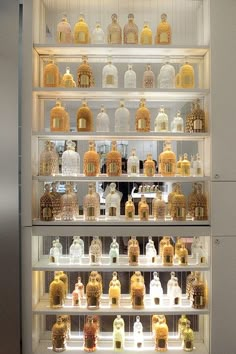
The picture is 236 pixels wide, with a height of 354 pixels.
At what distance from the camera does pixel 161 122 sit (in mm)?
2424

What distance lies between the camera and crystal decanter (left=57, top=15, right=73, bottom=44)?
238 cm

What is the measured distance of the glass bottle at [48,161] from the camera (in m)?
2.37

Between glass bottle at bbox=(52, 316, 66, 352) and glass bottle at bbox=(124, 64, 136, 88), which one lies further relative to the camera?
glass bottle at bbox=(124, 64, 136, 88)

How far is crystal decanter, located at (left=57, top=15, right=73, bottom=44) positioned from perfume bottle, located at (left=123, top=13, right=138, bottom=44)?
37 centimetres

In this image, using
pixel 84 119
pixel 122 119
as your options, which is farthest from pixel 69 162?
pixel 122 119

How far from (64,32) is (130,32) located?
44 cm

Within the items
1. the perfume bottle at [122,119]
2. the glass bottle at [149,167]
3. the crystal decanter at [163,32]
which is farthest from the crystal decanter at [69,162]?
the crystal decanter at [163,32]

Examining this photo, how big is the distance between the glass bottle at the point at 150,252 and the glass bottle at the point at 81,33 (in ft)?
4.62

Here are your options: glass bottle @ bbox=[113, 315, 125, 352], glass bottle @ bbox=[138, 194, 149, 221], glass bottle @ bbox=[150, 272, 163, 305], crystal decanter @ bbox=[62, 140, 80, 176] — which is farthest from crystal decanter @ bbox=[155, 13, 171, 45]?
glass bottle @ bbox=[113, 315, 125, 352]

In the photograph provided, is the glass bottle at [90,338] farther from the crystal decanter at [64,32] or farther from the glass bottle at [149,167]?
the crystal decanter at [64,32]

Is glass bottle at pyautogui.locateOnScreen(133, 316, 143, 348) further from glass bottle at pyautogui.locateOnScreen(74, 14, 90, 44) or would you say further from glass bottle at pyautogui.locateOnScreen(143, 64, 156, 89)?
glass bottle at pyautogui.locateOnScreen(74, 14, 90, 44)
